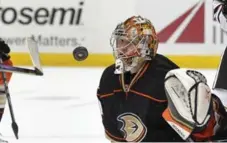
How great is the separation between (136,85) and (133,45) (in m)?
0.11

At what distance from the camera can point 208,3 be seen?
479 centimetres

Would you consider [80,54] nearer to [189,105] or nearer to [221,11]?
[221,11]

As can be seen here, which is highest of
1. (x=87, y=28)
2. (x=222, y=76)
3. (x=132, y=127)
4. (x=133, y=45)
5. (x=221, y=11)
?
(x=133, y=45)

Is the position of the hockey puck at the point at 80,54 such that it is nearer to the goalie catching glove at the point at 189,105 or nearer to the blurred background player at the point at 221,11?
the blurred background player at the point at 221,11

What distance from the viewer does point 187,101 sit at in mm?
1238

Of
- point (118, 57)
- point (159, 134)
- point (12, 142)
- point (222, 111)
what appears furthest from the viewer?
point (12, 142)

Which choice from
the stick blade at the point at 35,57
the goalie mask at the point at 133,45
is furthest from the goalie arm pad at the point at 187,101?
the stick blade at the point at 35,57

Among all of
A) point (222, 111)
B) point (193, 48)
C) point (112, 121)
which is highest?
point (222, 111)

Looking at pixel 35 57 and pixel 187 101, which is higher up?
pixel 187 101

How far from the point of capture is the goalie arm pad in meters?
1.23

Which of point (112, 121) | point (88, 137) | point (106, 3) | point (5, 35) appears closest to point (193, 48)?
point (106, 3)

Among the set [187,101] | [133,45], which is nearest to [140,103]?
[133,45]

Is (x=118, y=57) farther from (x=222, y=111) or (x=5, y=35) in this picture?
(x=5, y=35)

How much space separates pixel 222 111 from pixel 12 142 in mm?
1467
